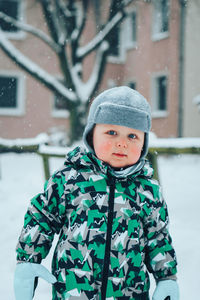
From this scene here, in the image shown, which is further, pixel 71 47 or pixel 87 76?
pixel 87 76

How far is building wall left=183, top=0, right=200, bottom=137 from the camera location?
12.5m

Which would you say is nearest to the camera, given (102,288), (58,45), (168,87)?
(102,288)

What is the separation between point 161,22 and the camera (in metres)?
14.3

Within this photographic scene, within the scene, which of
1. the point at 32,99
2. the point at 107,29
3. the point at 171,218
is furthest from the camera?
the point at 32,99

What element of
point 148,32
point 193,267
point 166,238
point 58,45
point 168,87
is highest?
point 148,32

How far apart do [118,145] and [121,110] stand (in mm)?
147

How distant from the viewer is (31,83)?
1512cm

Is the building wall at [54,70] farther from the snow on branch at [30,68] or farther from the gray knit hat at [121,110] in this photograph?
the gray knit hat at [121,110]

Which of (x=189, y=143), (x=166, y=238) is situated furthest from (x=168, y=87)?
(x=166, y=238)

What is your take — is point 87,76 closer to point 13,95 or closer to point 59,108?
point 59,108

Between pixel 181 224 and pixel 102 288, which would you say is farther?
pixel 181 224

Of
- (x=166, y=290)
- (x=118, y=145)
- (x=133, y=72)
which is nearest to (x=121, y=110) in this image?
(x=118, y=145)

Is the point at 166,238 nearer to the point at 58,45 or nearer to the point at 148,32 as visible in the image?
the point at 58,45

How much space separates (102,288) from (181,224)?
8.50 feet
